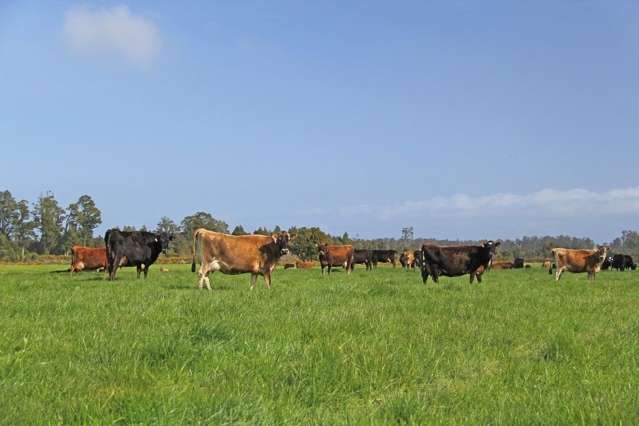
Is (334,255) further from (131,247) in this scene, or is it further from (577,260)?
(131,247)

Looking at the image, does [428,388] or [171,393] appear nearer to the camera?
[171,393]

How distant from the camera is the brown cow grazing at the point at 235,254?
763 inches

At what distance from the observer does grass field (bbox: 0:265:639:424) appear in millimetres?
4176

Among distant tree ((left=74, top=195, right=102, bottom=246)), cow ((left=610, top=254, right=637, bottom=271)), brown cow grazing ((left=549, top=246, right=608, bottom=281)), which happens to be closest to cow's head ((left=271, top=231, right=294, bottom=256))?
brown cow grazing ((left=549, top=246, right=608, bottom=281))

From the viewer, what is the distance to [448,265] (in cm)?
2423

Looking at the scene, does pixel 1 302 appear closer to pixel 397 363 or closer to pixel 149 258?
pixel 397 363

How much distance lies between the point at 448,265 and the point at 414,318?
1558 cm

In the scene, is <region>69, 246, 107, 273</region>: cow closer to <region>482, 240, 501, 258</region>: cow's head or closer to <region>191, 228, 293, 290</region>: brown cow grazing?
<region>191, 228, 293, 290</region>: brown cow grazing

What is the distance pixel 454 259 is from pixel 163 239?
1424cm

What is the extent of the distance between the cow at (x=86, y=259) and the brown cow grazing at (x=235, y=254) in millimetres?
19177

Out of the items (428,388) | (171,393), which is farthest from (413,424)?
(171,393)

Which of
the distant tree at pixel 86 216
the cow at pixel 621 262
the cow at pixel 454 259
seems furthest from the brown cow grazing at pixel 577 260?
the distant tree at pixel 86 216

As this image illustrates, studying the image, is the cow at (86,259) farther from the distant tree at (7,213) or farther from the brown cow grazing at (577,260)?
Answer: the distant tree at (7,213)

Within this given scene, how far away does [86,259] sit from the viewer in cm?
3653
